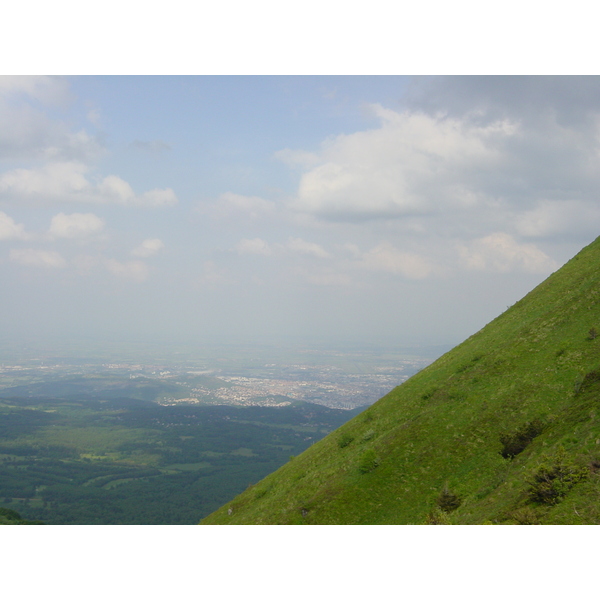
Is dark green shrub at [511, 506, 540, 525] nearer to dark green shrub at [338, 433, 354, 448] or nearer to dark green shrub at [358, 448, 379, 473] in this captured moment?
dark green shrub at [358, 448, 379, 473]

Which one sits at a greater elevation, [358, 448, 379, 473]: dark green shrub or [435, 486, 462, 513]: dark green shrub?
[358, 448, 379, 473]: dark green shrub

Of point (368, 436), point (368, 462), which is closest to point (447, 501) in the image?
point (368, 462)

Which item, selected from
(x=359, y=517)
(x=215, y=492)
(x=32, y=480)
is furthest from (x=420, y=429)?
(x=32, y=480)

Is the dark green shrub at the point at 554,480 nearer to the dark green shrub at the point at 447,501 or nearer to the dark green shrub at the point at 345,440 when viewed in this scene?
the dark green shrub at the point at 447,501

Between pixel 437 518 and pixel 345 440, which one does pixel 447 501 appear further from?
pixel 345 440

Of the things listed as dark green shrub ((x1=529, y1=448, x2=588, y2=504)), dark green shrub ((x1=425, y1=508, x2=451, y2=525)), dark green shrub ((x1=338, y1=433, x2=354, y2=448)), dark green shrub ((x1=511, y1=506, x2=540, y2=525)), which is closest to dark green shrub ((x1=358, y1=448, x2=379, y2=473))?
dark green shrub ((x1=425, y1=508, x2=451, y2=525))

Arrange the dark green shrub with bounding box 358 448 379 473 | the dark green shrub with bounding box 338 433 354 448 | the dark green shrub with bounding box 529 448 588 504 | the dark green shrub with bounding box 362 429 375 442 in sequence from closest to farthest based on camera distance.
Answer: the dark green shrub with bounding box 529 448 588 504 → the dark green shrub with bounding box 358 448 379 473 → the dark green shrub with bounding box 362 429 375 442 → the dark green shrub with bounding box 338 433 354 448
